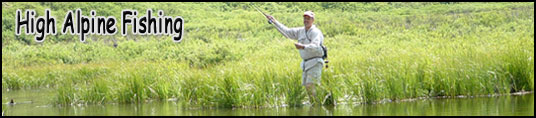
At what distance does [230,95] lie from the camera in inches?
485

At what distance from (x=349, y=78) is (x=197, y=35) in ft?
126

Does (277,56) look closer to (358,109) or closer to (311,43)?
(311,43)

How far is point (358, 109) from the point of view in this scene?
1122 centimetres

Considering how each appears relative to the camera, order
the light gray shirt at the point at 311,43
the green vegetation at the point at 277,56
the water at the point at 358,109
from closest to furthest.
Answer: the water at the point at 358,109, the light gray shirt at the point at 311,43, the green vegetation at the point at 277,56

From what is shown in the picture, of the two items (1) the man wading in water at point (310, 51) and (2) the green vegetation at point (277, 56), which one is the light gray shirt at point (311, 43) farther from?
(2) the green vegetation at point (277, 56)

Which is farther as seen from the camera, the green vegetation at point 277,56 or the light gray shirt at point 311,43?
the green vegetation at point 277,56

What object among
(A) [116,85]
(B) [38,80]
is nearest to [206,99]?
(A) [116,85]

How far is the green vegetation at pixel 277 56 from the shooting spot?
12648 millimetres

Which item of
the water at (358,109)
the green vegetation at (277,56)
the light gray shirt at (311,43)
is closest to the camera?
the water at (358,109)

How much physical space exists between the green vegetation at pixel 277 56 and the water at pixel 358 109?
0.45 m

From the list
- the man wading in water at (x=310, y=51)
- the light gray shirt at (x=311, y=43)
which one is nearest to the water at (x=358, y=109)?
the man wading in water at (x=310, y=51)

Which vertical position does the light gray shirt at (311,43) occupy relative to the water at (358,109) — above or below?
above

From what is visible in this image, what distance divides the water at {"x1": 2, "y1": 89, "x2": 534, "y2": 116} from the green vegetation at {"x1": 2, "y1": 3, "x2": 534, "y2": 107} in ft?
1.46

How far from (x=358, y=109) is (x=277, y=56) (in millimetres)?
24523
